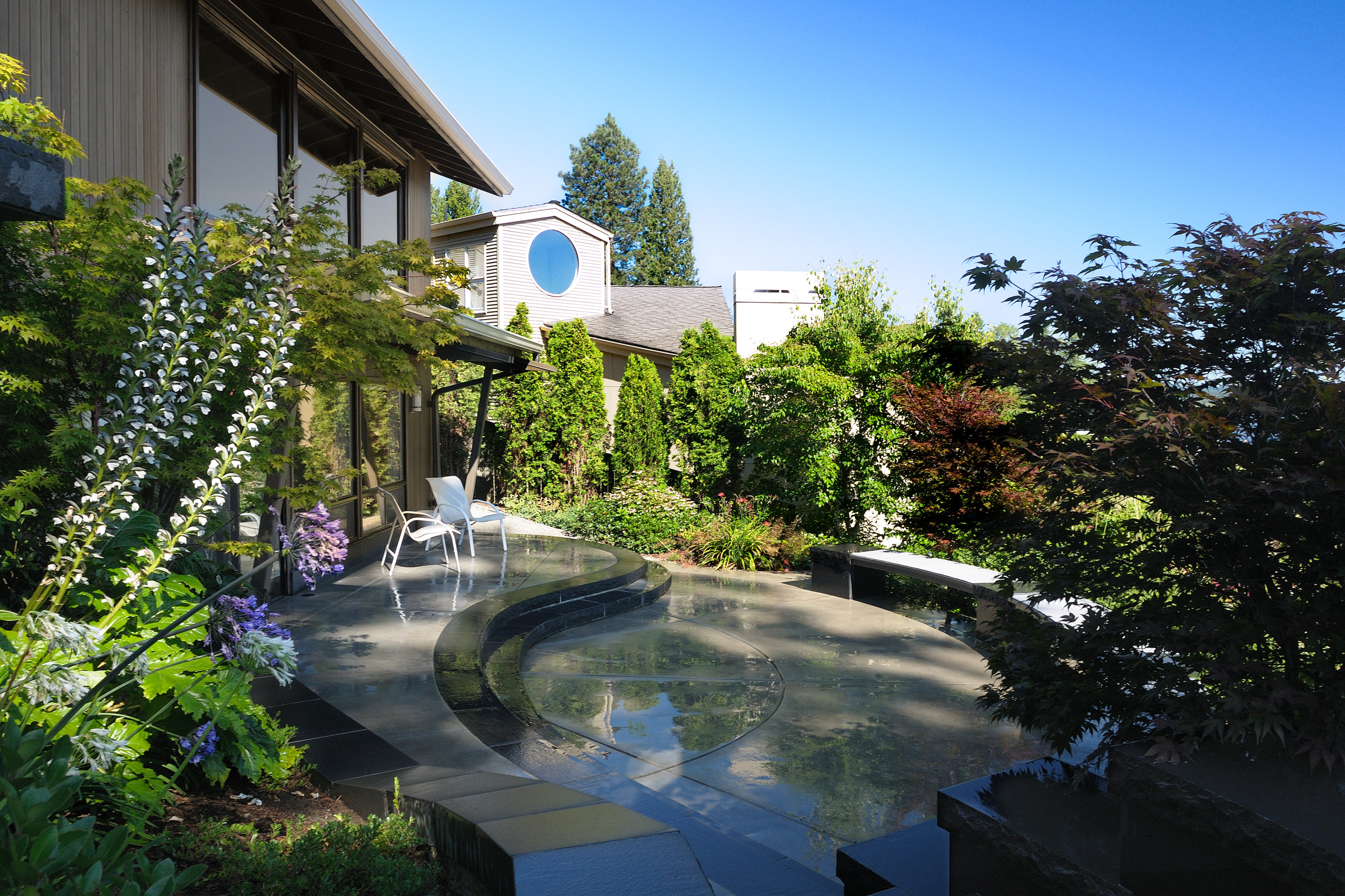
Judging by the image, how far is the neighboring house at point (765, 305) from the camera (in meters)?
20.8

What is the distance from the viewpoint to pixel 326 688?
4.95 metres

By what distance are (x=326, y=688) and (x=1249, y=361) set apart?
16.7 ft

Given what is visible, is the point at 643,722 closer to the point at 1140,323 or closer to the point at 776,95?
the point at 1140,323

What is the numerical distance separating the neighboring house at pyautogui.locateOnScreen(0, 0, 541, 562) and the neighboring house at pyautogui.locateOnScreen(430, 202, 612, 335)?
24.1 ft

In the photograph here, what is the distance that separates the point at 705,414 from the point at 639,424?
1.33m

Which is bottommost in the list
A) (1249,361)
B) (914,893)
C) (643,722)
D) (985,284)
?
(643,722)

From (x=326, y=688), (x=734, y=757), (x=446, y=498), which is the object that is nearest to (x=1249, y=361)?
(x=734, y=757)

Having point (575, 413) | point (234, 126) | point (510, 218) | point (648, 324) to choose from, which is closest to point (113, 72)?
point (234, 126)

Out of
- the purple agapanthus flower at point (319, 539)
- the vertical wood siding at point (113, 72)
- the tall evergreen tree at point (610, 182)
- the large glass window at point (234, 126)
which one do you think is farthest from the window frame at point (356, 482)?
the tall evergreen tree at point (610, 182)

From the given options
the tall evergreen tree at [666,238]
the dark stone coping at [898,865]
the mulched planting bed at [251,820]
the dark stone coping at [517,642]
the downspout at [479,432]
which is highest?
the tall evergreen tree at [666,238]

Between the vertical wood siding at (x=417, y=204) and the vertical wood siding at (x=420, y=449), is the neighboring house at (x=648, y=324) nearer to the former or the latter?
the vertical wood siding at (x=420, y=449)

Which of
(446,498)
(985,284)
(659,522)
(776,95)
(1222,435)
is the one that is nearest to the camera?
(1222,435)

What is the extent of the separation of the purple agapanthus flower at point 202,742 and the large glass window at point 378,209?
7.77 meters

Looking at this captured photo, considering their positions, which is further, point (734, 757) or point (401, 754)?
point (734, 757)
